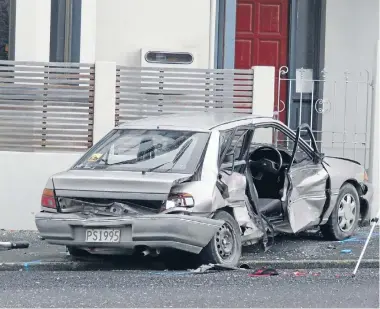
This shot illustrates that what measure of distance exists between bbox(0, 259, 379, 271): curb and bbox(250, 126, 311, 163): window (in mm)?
1486

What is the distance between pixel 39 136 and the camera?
13.5 m

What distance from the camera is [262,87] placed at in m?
13.8

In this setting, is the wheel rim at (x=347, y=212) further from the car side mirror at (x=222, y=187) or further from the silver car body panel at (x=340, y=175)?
the car side mirror at (x=222, y=187)

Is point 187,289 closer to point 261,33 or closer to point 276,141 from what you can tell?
point 276,141

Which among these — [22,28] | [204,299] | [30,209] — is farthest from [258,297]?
[22,28]

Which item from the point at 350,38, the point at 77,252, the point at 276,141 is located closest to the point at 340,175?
the point at 276,141

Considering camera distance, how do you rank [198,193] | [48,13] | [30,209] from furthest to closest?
[48,13]
[30,209]
[198,193]

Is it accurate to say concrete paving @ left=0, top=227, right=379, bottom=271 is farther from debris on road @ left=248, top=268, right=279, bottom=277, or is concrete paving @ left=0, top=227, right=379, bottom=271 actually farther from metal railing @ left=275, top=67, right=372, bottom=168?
metal railing @ left=275, top=67, right=372, bottom=168

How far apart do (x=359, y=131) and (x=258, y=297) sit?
6.73 meters

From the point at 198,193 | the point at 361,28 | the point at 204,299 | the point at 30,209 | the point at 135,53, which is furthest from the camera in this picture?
the point at 361,28

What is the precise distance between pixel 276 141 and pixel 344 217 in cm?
138

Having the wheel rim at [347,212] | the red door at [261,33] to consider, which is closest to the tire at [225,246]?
the wheel rim at [347,212]

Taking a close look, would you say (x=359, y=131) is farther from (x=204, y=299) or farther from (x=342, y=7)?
(x=204, y=299)

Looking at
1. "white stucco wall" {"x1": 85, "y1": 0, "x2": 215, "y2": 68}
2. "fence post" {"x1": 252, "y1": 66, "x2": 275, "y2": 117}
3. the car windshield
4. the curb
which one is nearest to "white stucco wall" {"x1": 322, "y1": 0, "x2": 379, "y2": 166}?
"white stucco wall" {"x1": 85, "y1": 0, "x2": 215, "y2": 68}
